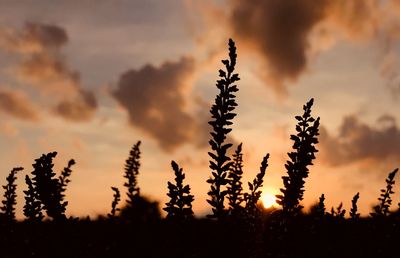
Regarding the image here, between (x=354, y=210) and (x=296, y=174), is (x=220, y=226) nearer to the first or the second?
(x=296, y=174)

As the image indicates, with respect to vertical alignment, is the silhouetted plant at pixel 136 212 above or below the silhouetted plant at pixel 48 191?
above

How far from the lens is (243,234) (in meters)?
4.53

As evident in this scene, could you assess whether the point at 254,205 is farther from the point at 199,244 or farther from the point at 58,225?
the point at 58,225

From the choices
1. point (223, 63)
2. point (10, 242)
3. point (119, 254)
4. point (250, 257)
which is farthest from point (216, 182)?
point (10, 242)

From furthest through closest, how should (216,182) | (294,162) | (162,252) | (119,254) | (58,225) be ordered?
(119,254) → (162,252) → (294,162) → (216,182) → (58,225)

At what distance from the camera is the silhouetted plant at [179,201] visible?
4078mm

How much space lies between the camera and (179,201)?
419cm

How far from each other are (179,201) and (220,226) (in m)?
0.38

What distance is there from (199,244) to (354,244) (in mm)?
2840

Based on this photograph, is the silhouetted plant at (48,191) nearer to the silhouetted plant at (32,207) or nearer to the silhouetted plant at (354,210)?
the silhouetted plant at (32,207)

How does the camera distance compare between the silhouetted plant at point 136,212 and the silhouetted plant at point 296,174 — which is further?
the silhouetted plant at point 136,212

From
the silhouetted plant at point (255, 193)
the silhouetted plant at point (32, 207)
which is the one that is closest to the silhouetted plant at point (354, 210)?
the silhouetted plant at point (255, 193)

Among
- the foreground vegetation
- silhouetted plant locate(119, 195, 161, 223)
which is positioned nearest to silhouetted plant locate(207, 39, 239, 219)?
the foreground vegetation

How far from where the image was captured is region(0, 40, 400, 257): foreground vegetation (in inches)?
160
